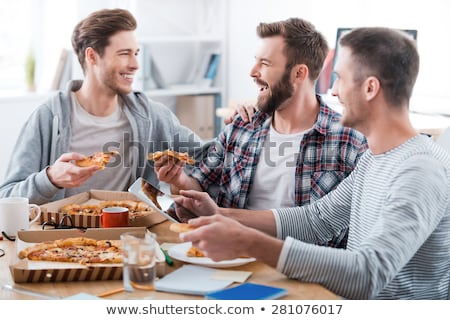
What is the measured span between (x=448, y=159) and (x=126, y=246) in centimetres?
86

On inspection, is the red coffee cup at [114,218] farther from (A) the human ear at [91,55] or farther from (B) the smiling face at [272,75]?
(A) the human ear at [91,55]

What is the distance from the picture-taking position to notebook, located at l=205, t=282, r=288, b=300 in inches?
62.8

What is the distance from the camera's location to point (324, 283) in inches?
66.4

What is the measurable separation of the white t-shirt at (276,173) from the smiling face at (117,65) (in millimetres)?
712

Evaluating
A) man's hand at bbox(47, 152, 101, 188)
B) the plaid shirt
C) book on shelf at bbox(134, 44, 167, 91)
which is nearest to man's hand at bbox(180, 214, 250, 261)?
man's hand at bbox(47, 152, 101, 188)

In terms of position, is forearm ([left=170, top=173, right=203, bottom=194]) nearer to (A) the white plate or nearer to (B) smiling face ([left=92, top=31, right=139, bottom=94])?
(B) smiling face ([left=92, top=31, right=139, bottom=94])

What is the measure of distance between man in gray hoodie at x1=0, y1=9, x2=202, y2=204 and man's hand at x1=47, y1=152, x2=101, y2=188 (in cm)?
34

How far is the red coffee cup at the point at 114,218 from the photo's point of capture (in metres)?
2.17

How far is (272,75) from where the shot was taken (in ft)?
9.00

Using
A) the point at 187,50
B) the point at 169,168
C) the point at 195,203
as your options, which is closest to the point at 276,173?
the point at 169,168
